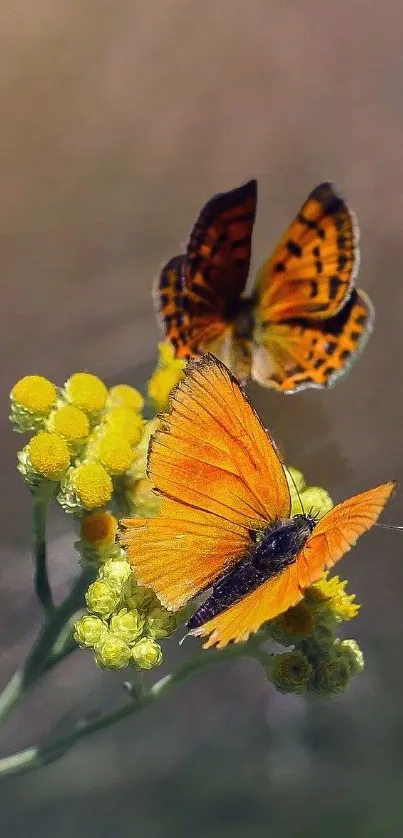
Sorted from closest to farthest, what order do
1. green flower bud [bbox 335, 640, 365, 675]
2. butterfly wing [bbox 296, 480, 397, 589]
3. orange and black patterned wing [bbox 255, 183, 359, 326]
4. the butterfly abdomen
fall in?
butterfly wing [bbox 296, 480, 397, 589]
the butterfly abdomen
green flower bud [bbox 335, 640, 365, 675]
orange and black patterned wing [bbox 255, 183, 359, 326]

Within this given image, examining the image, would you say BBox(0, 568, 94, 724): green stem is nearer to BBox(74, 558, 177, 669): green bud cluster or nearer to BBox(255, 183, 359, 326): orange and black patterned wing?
BBox(74, 558, 177, 669): green bud cluster

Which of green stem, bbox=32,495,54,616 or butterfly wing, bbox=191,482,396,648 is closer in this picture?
butterfly wing, bbox=191,482,396,648

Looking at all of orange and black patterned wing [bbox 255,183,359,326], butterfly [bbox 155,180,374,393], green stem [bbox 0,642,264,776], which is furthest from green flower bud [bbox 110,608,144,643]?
orange and black patterned wing [bbox 255,183,359,326]

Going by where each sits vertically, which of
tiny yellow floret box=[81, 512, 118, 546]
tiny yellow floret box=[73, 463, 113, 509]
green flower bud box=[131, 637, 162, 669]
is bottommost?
green flower bud box=[131, 637, 162, 669]

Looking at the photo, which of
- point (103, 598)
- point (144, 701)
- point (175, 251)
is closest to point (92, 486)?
point (103, 598)

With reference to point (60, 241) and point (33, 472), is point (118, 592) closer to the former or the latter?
point (33, 472)

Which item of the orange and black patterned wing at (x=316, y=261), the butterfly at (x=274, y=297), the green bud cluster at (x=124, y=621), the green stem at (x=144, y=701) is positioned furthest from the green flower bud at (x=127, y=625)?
the orange and black patterned wing at (x=316, y=261)
